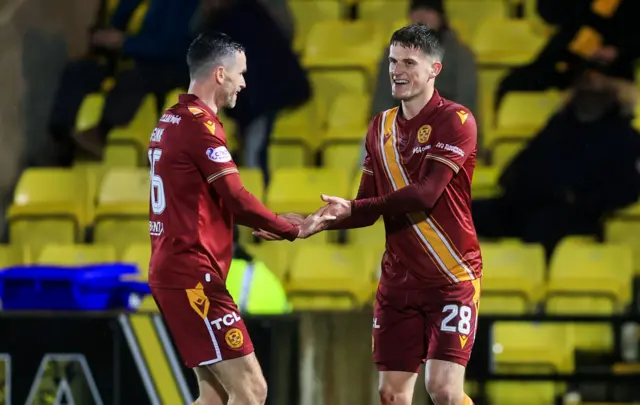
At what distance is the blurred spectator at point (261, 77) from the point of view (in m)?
9.71

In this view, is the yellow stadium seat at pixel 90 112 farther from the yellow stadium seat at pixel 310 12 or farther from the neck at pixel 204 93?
the neck at pixel 204 93

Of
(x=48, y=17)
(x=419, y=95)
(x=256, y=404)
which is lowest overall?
(x=256, y=404)

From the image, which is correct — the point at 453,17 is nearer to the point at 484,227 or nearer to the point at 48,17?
the point at 484,227

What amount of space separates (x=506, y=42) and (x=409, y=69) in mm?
4927

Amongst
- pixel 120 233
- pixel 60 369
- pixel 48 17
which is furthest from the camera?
pixel 48 17

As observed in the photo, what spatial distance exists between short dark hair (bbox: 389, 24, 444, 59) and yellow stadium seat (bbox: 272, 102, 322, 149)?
440 cm

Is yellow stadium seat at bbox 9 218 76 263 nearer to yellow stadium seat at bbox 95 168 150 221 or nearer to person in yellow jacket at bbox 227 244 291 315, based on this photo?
yellow stadium seat at bbox 95 168 150 221

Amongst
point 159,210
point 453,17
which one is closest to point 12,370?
point 159,210

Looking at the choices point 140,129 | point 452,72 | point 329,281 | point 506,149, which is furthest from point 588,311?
point 140,129

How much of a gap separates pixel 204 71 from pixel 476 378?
108 inches

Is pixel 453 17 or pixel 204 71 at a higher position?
pixel 453 17

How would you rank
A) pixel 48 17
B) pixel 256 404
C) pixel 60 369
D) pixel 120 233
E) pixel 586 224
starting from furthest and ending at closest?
1. pixel 48 17
2. pixel 120 233
3. pixel 586 224
4. pixel 60 369
5. pixel 256 404

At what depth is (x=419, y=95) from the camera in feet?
19.0

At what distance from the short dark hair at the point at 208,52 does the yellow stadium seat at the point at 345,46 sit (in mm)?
4778
